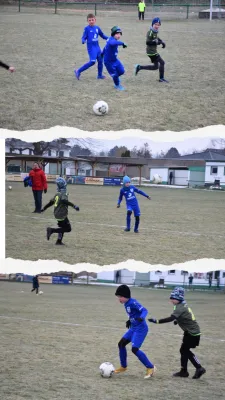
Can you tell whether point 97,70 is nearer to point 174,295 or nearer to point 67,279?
point 67,279

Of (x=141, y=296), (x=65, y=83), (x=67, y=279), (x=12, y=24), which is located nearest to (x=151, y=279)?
(x=141, y=296)

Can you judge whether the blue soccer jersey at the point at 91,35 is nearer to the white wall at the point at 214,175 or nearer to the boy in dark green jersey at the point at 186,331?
the white wall at the point at 214,175

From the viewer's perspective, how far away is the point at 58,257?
7871mm

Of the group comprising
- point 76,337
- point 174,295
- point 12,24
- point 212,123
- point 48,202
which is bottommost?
point 76,337

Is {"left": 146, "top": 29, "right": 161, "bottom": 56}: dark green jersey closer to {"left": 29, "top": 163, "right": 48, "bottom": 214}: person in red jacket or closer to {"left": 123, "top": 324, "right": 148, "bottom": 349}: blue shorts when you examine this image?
{"left": 29, "top": 163, "right": 48, "bottom": 214}: person in red jacket

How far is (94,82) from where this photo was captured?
9203 millimetres

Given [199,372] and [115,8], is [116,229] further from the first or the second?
[115,8]

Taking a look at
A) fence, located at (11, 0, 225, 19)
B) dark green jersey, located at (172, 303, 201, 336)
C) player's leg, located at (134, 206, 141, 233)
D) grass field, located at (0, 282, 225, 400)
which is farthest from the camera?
fence, located at (11, 0, 225, 19)

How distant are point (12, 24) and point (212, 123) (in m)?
2.95

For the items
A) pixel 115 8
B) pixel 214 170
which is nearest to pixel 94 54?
pixel 214 170

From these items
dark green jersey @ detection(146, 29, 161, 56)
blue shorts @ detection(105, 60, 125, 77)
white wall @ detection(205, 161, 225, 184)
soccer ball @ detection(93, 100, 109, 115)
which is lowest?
white wall @ detection(205, 161, 225, 184)

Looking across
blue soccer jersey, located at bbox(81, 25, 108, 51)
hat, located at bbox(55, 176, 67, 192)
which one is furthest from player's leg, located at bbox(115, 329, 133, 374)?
blue soccer jersey, located at bbox(81, 25, 108, 51)

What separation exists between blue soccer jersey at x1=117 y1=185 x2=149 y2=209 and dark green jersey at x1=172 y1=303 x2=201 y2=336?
4.75 feet

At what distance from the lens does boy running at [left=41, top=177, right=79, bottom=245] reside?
7766 millimetres
